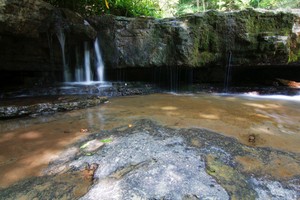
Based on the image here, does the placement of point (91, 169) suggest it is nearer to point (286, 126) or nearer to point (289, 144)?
point (289, 144)

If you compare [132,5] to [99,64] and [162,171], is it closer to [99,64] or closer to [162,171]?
[99,64]

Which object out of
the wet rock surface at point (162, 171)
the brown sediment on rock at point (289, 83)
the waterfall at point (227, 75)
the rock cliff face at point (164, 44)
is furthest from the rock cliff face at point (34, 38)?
the brown sediment on rock at point (289, 83)

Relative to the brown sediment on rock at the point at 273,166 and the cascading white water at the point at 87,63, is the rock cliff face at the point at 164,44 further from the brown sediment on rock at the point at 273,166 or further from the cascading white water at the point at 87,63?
the brown sediment on rock at the point at 273,166

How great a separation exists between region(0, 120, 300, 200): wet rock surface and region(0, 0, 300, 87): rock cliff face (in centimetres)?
449

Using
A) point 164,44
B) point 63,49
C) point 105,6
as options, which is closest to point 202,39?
point 164,44

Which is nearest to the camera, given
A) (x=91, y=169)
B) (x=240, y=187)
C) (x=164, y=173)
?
(x=240, y=187)

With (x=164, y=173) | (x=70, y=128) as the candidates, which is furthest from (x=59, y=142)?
(x=164, y=173)

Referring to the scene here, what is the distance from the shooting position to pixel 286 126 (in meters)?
3.15

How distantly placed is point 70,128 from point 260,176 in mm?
2329

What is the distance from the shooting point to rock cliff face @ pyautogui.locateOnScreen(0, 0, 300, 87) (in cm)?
630

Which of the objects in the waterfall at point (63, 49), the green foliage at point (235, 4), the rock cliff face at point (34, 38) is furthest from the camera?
the green foliage at point (235, 4)

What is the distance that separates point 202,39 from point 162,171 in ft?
18.4

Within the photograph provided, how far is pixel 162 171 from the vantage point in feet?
5.89

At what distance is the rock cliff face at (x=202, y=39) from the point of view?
21.2 feet
